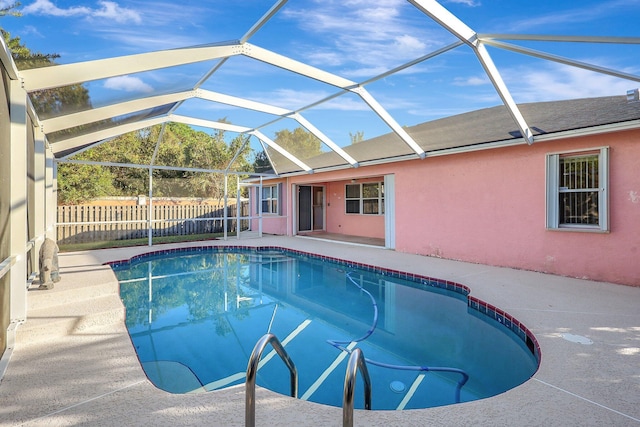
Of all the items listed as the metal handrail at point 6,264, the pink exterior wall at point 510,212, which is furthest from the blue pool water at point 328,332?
the pink exterior wall at point 510,212

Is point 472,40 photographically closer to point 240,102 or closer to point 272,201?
point 240,102

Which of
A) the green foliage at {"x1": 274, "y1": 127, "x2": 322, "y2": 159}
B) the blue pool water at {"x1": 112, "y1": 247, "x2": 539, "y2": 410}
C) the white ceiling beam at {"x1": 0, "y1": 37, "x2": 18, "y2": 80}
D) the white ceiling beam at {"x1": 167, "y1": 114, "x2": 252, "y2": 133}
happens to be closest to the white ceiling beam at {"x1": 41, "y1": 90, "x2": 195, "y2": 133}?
the white ceiling beam at {"x1": 167, "y1": 114, "x2": 252, "y2": 133}

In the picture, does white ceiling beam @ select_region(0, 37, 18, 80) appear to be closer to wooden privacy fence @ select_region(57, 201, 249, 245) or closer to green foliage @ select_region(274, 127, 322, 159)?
green foliage @ select_region(274, 127, 322, 159)

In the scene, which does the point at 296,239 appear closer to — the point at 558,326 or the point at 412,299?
the point at 412,299

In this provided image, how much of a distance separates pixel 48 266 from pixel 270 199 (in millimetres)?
10093

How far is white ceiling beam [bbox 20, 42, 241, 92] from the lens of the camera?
379 cm

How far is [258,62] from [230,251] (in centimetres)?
672

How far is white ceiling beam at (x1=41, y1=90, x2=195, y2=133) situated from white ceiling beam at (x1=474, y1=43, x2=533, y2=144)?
5.60 metres

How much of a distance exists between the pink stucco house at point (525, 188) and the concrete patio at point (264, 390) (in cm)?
147

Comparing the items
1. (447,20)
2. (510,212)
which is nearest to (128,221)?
(447,20)

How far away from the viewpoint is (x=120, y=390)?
242 cm

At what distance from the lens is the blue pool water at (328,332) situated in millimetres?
3090

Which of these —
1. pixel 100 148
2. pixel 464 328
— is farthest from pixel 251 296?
pixel 100 148

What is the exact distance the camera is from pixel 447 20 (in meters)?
4.32
